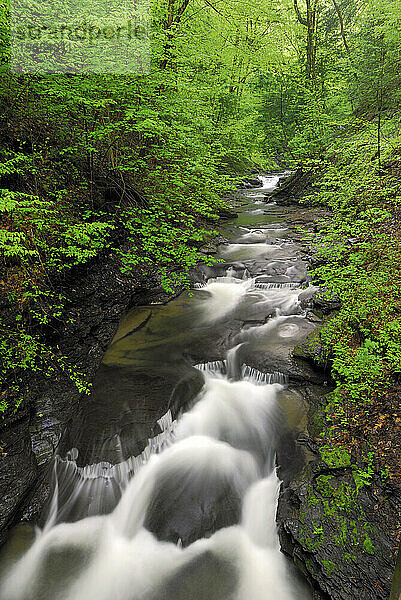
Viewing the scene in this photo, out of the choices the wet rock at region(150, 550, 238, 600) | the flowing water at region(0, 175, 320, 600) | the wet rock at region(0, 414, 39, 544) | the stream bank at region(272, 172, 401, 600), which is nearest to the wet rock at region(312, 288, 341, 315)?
the flowing water at region(0, 175, 320, 600)

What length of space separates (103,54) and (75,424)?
5812 millimetres

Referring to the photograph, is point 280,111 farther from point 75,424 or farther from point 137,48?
point 75,424

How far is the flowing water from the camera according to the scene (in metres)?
3.71

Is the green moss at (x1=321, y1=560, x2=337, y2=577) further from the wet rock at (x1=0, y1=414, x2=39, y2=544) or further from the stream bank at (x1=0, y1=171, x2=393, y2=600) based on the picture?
the wet rock at (x1=0, y1=414, x2=39, y2=544)

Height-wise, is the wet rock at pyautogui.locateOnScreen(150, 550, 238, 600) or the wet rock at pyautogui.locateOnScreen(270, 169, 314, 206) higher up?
the wet rock at pyautogui.locateOnScreen(270, 169, 314, 206)

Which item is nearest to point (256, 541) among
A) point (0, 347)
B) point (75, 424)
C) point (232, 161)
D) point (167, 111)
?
point (75, 424)

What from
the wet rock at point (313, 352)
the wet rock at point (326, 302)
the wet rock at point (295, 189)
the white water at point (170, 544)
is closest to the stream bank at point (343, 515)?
the white water at point (170, 544)

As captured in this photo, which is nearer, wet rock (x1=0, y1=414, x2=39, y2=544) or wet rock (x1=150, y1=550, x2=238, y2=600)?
wet rock (x1=150, y1=550, x2=238, y2=600)

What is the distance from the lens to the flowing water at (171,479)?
371 cm

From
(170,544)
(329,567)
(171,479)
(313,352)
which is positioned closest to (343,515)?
(329,567)

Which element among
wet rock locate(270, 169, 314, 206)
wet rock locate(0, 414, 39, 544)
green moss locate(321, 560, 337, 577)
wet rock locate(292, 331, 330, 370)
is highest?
wet rock locate(270, 169, 314, 206)

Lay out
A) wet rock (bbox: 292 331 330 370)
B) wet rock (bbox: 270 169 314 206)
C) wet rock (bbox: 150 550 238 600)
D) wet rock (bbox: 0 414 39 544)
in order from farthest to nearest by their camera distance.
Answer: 1. wet rock (bbox: 270 169 314 206)
2. wet rock (bbox: 292 331 330 370)
3. wet rock (bbox: 0 414 39 544)
4. wet rock (bbox: 150 550 238 600)

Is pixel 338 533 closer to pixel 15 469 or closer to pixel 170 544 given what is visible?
pixel 170 544

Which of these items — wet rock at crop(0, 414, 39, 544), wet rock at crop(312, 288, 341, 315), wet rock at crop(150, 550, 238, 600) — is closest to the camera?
wet rock at crop(150, 550, 238, 600)
